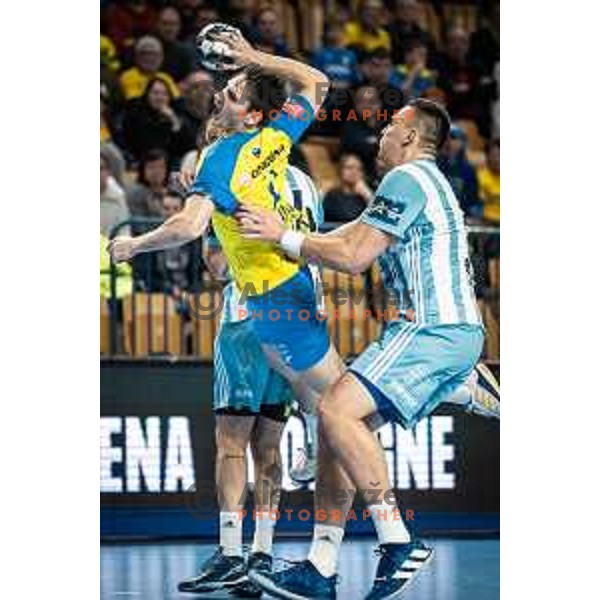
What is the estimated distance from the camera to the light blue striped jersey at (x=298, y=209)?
9188mm

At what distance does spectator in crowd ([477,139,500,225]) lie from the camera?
12.9 m

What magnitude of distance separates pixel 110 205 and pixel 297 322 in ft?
9.46

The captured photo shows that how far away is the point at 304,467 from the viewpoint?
9.99 metres

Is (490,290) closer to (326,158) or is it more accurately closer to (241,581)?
(326,158)

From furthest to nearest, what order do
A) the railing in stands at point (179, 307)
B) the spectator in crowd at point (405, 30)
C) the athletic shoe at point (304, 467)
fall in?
1. the spectator in crowd at point (405, 30)
2. the railing in stands at point (179, 307)
3. the athletic shoe at point (304, 467)

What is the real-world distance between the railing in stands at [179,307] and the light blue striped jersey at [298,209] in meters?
2.03

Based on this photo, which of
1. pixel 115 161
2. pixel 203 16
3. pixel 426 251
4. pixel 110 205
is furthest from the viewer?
pixel 203 16

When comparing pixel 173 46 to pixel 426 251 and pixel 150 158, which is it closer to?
pixel 150 158

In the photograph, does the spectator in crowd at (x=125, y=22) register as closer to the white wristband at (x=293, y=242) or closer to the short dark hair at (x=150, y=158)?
the short dark hair at (x=150, y=158)

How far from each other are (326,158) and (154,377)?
5.33ft

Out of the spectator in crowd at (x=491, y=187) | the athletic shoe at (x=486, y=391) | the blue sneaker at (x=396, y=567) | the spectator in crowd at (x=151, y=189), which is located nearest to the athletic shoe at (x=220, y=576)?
the blue sneaker at (x=396, y=567)

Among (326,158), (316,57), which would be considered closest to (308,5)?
(316,57)

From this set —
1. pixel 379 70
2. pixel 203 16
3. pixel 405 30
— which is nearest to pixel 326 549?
pixel 379 70
